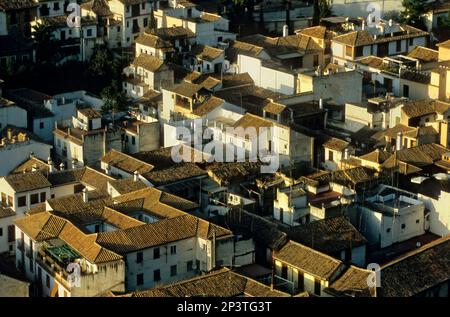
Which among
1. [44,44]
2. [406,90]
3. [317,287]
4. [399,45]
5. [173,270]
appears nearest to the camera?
[317,287]

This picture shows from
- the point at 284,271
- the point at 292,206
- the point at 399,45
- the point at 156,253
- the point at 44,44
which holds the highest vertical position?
the point at 44,44

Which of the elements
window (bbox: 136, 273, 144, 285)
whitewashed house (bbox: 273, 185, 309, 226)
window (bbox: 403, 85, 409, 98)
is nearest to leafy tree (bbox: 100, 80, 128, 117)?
whitewashed house (bbox: 273, 185, 309, 226)

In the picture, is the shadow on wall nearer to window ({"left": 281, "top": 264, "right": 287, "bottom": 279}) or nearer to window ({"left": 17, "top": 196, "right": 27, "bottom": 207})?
window ({"left": 17, "top": 196, "right": 27, "bottom": 207})

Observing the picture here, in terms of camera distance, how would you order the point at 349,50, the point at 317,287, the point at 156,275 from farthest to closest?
the point at 349,50
the point at 156,275
the point at 317,287

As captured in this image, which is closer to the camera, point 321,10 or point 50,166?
point 50,166

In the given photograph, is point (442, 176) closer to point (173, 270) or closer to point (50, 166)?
point (173, 270)

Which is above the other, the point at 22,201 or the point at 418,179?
the point at 418,179

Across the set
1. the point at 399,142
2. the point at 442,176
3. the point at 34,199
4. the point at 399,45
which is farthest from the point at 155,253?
the point at 399,45
